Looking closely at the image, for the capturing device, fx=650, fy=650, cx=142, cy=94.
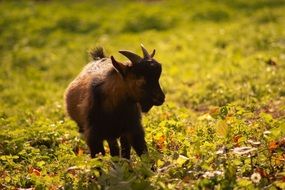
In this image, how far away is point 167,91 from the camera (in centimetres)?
1262

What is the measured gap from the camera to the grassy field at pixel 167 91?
6387 mm

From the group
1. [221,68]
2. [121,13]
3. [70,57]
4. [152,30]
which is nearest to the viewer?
[221,68]

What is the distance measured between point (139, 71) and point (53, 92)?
7.04 metres

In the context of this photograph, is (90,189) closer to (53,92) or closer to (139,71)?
(139,71)

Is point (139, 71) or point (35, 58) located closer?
point (139, 71)

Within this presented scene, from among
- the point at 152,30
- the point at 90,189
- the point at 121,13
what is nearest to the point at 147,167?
the point at 90,189

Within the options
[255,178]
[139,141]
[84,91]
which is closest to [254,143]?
[255,178]

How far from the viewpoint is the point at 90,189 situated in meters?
6.43

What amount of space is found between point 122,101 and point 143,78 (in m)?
0.50

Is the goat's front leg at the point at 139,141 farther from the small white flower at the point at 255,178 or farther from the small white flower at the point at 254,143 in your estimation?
the small white flower at the point at 255,178

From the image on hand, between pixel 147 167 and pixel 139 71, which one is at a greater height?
pixel 139 71

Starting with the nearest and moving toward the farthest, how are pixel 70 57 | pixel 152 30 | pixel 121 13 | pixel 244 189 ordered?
1. pixel 244 189
2. pixel 70 57
3. pixel 152 30
4. pixel 121 13

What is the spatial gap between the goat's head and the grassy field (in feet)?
2.00

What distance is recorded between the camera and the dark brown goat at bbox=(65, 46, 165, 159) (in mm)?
6996
